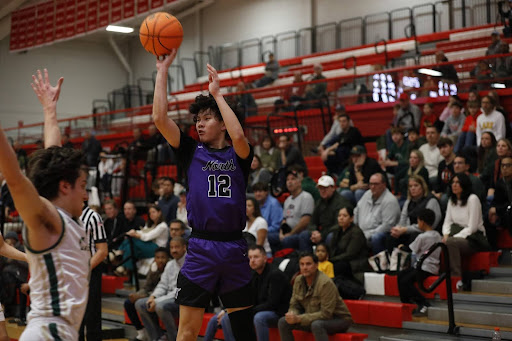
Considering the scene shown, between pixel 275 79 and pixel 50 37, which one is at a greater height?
pixel 50 37

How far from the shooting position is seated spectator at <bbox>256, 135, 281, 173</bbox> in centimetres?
1228

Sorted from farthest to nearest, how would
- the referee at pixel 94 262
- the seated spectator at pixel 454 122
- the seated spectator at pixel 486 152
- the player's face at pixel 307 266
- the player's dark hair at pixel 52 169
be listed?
the seated spectator at pixel 454 122 < the seated spectator at pixel 486 152 < the player's face at pixel 307 266 < the referee at pixel 94 262 < the player's dark hair at pixel 52 169

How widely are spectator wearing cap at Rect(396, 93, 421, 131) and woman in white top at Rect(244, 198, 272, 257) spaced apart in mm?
3882

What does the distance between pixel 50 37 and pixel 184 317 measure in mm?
18227

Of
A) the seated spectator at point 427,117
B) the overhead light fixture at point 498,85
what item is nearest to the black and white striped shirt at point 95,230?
the seated spectator at point 427,117

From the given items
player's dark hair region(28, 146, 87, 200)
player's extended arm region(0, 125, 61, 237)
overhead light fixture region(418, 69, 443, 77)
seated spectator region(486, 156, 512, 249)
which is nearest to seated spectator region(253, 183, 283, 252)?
seated spectator region(486, 156, 512, 249)

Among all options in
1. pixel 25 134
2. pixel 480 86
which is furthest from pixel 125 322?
pixel 25 134

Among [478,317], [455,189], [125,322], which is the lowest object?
[125,322]

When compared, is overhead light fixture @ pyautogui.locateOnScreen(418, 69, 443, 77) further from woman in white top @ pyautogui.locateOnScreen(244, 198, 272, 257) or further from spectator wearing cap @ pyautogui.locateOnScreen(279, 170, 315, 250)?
woman in white top @ pyautogui.locateOnScreen(244, 198, 272, 257)

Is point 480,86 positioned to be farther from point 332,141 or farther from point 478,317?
point 478,317

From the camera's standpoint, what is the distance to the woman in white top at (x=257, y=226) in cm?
911

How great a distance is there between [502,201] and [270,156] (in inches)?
194

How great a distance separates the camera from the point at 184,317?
4.43 meters

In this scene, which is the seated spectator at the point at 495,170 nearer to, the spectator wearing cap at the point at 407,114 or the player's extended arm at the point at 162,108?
the spectator wearing cap at the point at 407,114
